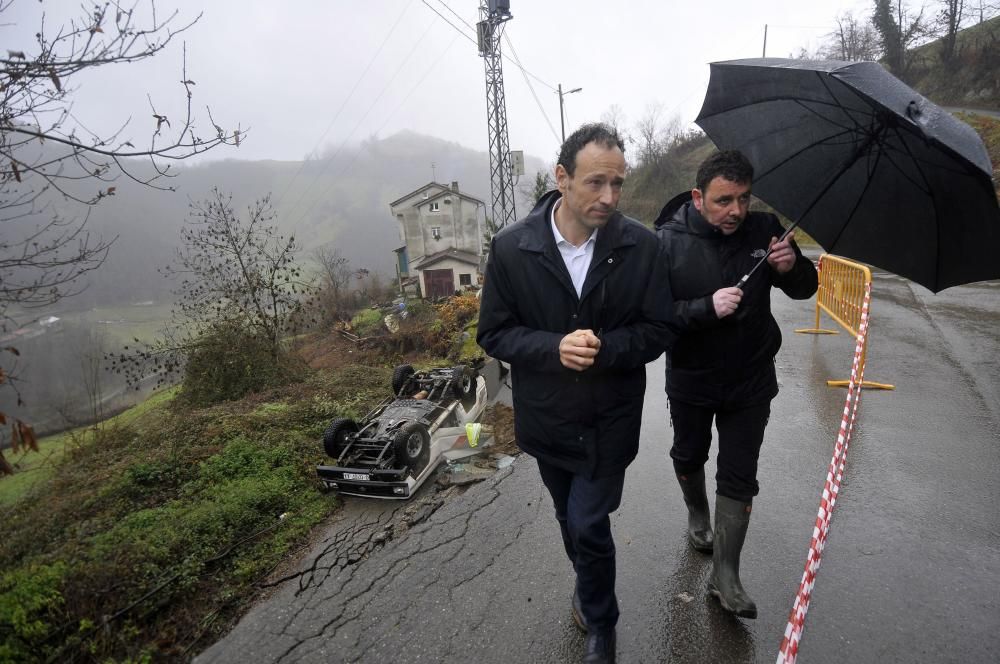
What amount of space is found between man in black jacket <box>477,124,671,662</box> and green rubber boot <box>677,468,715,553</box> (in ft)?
3.29

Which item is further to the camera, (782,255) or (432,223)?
(432,223)

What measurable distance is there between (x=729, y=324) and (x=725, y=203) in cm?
59

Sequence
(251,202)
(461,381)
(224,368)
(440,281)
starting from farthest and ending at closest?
1. (251,202)
2. (440,281)
3. (224,368)
4. (461,381)

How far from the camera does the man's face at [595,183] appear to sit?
2.06 metres

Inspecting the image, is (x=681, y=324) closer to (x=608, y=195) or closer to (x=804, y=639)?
(x=608, y=195)

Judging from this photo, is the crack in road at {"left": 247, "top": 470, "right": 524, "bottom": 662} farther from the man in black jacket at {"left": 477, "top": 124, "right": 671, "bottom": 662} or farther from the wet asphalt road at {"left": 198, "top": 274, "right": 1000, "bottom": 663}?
the man in black jacket at {"left": 477, "top": 124, "right": 671, "bottom": 662}

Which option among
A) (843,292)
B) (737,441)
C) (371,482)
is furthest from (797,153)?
(843,292)

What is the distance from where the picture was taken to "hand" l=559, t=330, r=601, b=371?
1.91 m

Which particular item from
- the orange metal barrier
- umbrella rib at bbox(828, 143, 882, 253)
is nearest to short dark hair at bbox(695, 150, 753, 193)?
umbrella rib at bbox(828, 143, 882, 253)

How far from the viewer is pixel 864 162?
2395 mm

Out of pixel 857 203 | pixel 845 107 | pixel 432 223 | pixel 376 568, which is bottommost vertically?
pixel 376 568

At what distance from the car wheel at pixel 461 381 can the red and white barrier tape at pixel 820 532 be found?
4470 mm

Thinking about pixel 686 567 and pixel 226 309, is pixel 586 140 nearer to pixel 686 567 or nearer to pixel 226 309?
pixel 686 567

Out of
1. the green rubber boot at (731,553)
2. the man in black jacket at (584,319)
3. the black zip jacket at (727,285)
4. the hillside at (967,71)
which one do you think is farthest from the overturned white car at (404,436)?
the hillside at (967,71)
